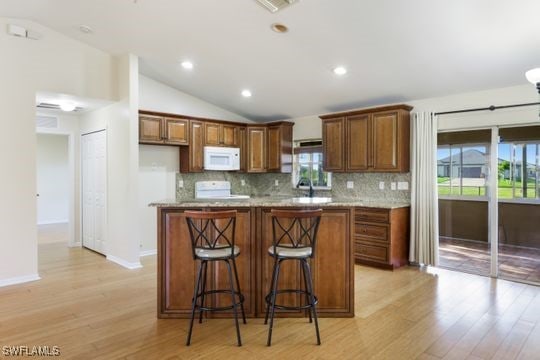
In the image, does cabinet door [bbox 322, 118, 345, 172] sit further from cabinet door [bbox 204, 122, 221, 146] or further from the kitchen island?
the kitchen island

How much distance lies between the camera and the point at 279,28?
371cm

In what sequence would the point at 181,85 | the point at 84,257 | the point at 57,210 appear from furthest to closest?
the point at 57,210
the point at 181,85
the point at 84,257

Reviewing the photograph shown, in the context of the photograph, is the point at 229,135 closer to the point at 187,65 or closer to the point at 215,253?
the point at 187,65

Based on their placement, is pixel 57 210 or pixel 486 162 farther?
pixel 57 210

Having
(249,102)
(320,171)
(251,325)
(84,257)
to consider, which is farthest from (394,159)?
(84,257)

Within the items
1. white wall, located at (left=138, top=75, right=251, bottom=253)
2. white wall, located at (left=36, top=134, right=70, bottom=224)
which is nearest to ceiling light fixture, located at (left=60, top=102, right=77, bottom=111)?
white wall, located at (left=138, top=75, right=251, bottom=253)

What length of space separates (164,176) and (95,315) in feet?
9.68

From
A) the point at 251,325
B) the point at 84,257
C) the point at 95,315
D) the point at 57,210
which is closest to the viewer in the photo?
the point at 251,325

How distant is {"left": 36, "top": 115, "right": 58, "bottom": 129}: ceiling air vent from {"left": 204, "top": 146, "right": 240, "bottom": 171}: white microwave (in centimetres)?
264

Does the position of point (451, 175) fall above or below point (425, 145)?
below

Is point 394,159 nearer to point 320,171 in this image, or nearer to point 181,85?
point 320,171

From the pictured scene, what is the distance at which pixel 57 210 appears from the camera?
29.8 ft

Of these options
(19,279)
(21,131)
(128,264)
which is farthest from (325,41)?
(19,279)

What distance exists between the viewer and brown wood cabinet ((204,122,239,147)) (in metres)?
6.10
